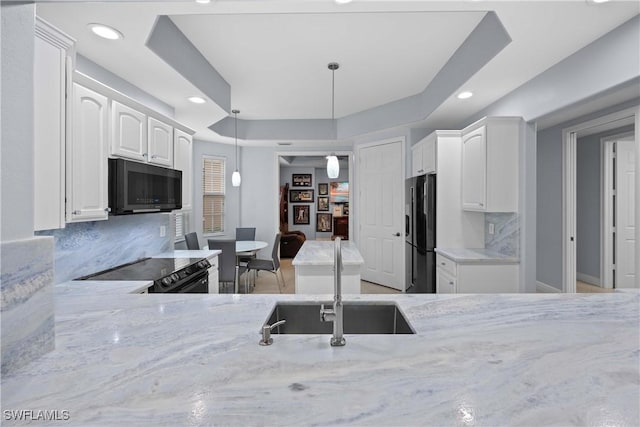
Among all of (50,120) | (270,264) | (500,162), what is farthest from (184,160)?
(500,162)

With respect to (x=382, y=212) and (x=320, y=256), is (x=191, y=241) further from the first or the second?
(x=382, y=212)

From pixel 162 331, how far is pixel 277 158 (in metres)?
4.83

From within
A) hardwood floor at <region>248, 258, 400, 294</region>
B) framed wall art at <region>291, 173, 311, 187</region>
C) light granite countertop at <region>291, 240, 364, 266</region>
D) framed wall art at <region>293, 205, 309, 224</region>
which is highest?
framed wall art at <region>291, 173, 311, 187</region>

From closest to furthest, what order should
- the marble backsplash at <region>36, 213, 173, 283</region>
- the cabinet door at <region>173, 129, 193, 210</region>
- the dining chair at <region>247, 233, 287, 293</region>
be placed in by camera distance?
the marble backsplash at <region>36, 213, 173, 283</region> < the cabinet door at <region>173, 129, 193, 210</region> < the dining chair at <region>247, 233, 287, 293</region>

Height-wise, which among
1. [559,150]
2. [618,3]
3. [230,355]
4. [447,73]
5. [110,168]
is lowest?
[230,355]

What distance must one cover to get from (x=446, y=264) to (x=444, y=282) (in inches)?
8.0

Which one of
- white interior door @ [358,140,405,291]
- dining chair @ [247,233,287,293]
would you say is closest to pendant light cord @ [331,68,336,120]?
white interior door @ [358,140,405,291]

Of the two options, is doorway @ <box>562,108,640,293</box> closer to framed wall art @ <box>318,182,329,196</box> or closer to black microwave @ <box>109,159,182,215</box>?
black microwave @ <box>109,159,182,215</box>

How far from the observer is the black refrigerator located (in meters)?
3.46

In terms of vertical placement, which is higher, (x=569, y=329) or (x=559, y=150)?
(x=559, y=150)

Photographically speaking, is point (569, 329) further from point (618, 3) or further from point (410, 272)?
point (410, 272)

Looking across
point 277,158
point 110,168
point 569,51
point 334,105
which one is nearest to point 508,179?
point 569,51

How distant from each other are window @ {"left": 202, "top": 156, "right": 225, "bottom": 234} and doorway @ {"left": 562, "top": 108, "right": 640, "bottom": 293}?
492cm

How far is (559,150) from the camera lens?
3830 mm
